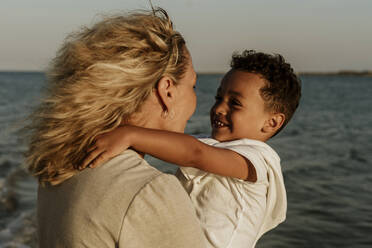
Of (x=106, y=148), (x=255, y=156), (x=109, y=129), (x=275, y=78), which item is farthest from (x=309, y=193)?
(x=106, y=148)

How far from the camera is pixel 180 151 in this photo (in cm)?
A: 245

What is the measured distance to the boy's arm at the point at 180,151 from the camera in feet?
6.51

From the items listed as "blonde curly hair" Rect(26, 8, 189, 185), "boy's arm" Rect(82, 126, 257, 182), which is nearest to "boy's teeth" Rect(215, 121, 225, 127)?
"boy's arm" Rect(82, 126, 257, 182)

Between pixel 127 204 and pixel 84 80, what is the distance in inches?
22.1

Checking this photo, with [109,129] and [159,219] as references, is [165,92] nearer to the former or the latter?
[109,129]

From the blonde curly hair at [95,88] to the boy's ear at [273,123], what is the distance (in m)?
1.58

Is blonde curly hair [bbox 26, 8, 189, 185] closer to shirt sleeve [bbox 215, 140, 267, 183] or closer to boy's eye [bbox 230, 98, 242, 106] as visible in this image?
shirt sleeve [bbox 215, 140, 267, 183]

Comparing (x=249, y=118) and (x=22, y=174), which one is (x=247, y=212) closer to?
(x=249, y=118)

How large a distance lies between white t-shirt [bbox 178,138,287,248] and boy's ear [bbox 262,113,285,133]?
0.52 metres

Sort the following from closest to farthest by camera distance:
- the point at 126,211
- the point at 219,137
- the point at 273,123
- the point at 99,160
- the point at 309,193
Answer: the point at 126,211, the point at 99,160, the point at 219,137, the point at 273,123, the point at 309,193

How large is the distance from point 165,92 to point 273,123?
1.57 m

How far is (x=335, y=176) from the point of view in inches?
451

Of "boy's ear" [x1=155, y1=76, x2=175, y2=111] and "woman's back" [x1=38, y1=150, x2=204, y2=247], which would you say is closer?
"woman's back" [x1=38, y1=150, x2=204, y2=247]

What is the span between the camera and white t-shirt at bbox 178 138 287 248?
107 inches
